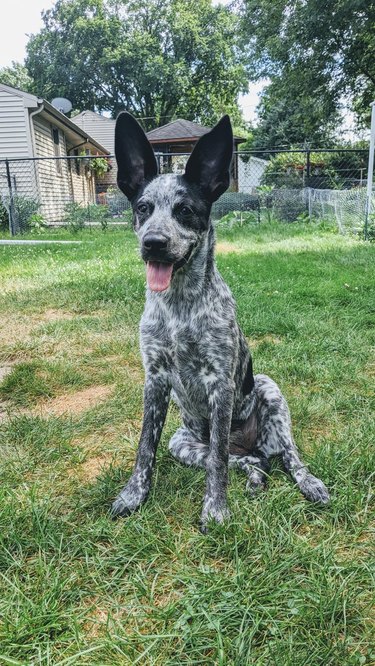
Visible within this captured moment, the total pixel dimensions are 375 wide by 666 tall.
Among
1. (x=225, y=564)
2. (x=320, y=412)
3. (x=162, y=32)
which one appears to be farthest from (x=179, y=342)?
(x=162, y=32)

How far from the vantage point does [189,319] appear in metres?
2.08

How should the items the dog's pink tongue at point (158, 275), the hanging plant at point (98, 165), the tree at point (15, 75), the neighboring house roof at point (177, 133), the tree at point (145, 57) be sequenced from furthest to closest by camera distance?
the tree at point (15, 75) → the tree at point (145, 57) → the hanging plant at point (98, 165) → the neighboring house roof at point (177, 133) → the dog's pink tongue at point (158, 275)

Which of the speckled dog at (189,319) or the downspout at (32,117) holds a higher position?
the downspout at (32,117)

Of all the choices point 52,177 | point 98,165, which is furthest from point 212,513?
point 98,165

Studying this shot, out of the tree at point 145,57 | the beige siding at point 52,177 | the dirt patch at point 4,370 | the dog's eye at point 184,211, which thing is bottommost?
the dirt patch at point 4,370

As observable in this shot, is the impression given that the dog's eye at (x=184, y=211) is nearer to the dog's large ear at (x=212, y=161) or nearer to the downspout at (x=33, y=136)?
the dog's large ear at (x=212, y=161)

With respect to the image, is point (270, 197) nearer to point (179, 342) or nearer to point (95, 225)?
point (95, 225)

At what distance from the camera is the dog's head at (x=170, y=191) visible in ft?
6.60

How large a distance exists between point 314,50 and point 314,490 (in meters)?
19.3

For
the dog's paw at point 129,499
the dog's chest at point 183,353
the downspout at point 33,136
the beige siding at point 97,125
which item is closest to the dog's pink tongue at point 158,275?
the dog's chest at point 183,353

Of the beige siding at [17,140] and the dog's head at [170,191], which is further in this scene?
the beige siding at [17,140]

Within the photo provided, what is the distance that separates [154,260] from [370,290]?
4.23 m

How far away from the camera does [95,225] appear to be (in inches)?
595

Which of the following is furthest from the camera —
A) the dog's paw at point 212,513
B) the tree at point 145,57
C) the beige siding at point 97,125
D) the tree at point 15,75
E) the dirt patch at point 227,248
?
the tree at point 15,75
